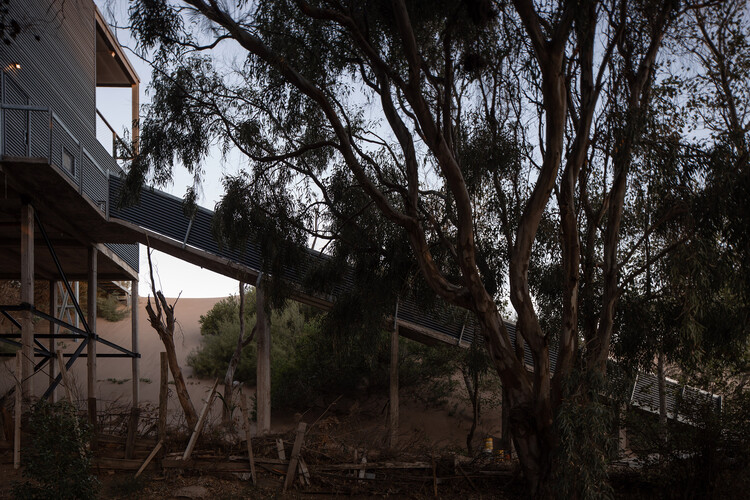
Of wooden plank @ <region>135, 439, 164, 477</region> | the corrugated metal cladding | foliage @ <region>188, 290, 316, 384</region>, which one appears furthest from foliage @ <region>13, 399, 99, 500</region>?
foliage @ <region>188, 290, 316, 384</region>

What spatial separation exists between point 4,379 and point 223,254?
1168 centimetres

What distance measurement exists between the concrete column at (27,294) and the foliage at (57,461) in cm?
280

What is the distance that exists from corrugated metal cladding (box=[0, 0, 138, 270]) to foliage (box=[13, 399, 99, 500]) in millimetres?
4613

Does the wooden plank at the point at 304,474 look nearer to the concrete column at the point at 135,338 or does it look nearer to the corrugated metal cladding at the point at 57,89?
the corrugated metal cladding at the point at 57,89

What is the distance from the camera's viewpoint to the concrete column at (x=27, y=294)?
11.7 meters

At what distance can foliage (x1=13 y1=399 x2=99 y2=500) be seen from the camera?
8656mm

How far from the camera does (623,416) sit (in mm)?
12492

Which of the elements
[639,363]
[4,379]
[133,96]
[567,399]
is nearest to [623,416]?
[639,363]

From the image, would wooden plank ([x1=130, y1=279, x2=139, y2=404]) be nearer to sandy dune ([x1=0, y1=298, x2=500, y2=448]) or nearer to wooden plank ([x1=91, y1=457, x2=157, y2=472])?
sandy dune ([x1=0, y1=298, x2=500, y2=448])

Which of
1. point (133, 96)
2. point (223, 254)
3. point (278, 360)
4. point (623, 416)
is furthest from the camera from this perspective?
point (278, 360)

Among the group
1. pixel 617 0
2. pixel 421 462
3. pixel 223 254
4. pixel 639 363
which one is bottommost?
pixel 421 462

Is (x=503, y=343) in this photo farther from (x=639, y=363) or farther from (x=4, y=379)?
(x=4, y=379)

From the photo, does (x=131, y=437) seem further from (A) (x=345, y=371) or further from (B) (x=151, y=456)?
(A) (x=345, y=371)

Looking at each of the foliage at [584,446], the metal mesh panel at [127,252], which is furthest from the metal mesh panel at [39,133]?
the foliage at [584,446]
